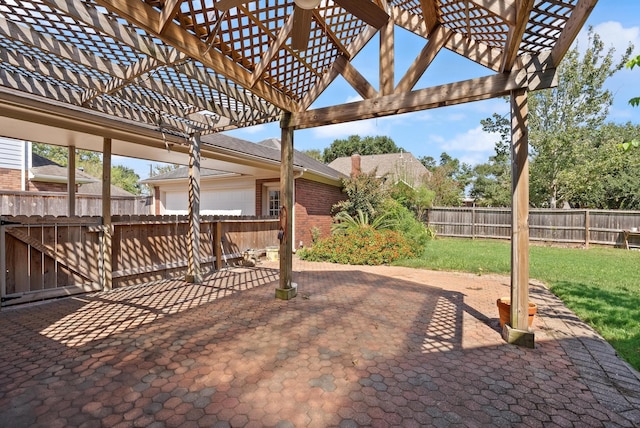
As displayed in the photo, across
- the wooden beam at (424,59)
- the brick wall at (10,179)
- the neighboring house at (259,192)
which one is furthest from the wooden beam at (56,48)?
the brick wall at (10,179)

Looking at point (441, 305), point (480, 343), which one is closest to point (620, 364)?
point (480, 343)

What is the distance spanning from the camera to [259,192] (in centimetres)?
1084

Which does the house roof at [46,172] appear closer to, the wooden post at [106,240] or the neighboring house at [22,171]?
the neighboring house at [22,171]

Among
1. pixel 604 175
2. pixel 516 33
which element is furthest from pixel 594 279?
pixel 604 175

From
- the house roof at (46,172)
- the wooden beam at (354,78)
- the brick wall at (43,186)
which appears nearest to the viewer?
the wooden beam at (354,78)

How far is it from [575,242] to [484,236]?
335 centimetres

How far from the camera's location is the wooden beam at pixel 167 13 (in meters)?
2.54

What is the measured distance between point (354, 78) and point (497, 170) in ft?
108

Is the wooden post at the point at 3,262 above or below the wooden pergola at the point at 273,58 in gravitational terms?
below

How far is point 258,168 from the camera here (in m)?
9.60

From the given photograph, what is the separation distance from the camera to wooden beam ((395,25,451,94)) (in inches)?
145

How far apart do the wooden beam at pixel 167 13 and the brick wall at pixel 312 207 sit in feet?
24.4

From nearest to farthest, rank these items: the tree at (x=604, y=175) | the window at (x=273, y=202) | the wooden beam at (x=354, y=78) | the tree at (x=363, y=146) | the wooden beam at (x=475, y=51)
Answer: the wooden beam at (x=475, y=51) < the wooden beam at (x=354, y=78) < the window at (x=273, y=202) < the tree at (x=604, y=175) < the tree at (x=363, y=146)

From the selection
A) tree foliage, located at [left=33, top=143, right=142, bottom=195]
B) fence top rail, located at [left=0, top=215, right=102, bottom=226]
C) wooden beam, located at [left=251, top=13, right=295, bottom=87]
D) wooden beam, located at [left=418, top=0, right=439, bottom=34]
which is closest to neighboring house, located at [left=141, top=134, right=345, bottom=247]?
fence top rail, located at [left=0, top=215, right=102, bottom=226]
